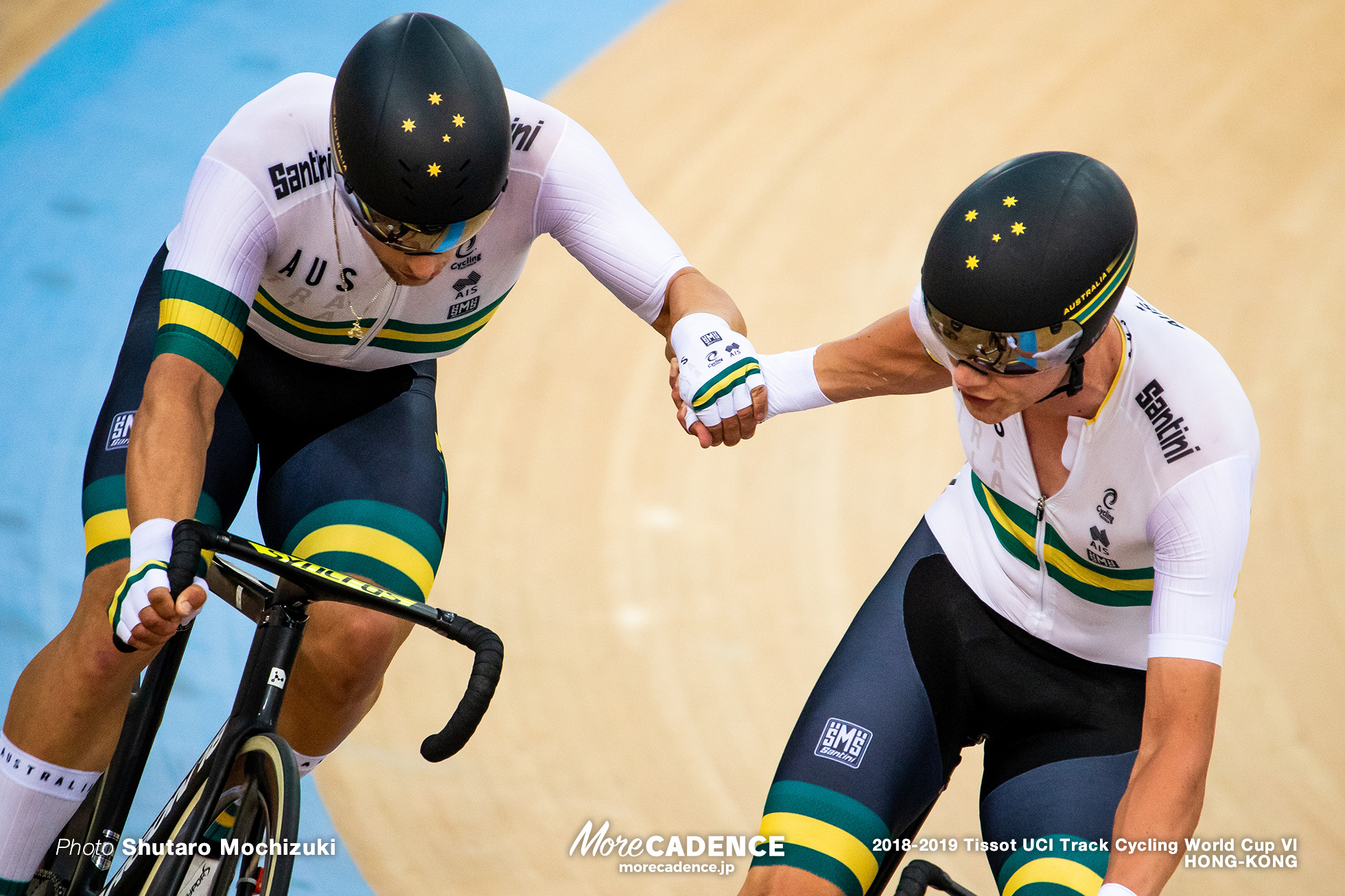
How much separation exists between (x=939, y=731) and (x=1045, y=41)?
4277 mm

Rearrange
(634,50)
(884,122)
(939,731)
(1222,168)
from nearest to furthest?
(939,731) → (1222,168) → (884,122) → (634,50)

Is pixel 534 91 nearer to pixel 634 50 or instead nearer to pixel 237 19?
→ pixel 634 50

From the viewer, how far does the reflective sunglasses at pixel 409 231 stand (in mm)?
2180

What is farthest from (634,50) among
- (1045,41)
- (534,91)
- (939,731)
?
(939,731)

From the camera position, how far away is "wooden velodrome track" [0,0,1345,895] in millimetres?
3721

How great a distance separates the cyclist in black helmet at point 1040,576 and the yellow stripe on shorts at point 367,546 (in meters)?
0.71

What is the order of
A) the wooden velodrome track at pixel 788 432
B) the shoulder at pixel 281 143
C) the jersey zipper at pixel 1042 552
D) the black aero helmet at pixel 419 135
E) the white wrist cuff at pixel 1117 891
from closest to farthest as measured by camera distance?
the white wrist cuff at pixel 1117 891 < the black aero helmet at pixel 419 135 < the jersey zipper at pixel 1042 552 < the shoulder at pixel 281 143 < the wooden velodrome track at pixel 788 432

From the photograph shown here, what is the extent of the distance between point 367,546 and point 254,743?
0.46 metres

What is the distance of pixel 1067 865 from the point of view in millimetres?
2096

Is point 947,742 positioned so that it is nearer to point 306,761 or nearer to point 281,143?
point 306,761

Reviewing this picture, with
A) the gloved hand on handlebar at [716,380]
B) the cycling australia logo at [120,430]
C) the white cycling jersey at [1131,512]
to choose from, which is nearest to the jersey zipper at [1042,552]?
the white cycling jersey at [1131,512]

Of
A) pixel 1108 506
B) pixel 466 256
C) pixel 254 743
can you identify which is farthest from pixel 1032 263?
pixel 254 743

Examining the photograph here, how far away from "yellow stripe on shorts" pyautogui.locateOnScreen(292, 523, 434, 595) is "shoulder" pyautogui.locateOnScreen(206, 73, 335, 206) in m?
0.58

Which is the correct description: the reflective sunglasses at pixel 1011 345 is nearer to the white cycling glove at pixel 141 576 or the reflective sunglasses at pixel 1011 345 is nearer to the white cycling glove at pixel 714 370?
the white cycling glove at pixel 714 370
